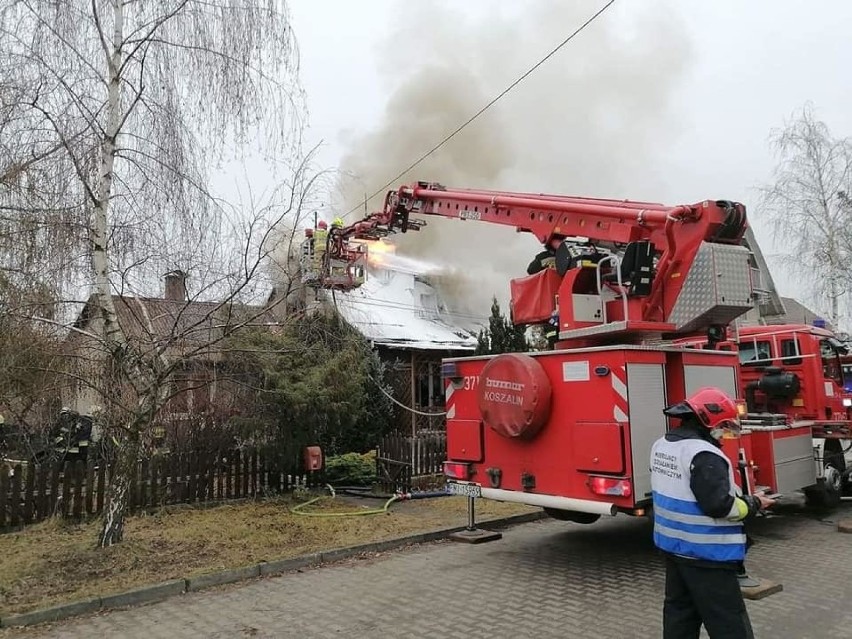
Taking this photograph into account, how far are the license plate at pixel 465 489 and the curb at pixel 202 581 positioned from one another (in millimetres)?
877

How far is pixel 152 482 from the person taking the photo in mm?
8695

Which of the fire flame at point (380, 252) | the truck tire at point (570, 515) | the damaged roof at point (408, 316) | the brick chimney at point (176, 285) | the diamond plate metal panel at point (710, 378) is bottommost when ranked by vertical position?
the truck tire at point (570, 515)

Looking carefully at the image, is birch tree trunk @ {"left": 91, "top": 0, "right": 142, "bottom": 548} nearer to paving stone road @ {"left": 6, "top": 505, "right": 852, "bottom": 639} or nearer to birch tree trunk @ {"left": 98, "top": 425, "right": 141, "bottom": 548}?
birch tree trunk @ {"left": 98, "top": 425, "right": 141, "bottom": 548}

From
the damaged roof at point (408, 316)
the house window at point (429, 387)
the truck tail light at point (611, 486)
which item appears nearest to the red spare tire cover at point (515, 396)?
the truck tail light at point (611, 486)

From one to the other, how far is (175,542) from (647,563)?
16.4ft

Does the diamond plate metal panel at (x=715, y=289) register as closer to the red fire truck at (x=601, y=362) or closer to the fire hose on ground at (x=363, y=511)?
the red fire truck at (x=601, y=362)

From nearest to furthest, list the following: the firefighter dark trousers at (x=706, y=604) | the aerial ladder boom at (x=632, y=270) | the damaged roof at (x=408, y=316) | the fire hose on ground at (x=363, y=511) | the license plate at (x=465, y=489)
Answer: the firefighter dark trousers at (x=706, y=604) < the aerial ladder boom at (x=632, y=270) < the license plate at (x=465, y=489) < the fire hose on ground at (x=363, y=511) < the damaged roof at (x=408, y=316)

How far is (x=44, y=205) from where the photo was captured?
6.09 m

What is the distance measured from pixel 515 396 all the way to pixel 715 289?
7.41 feet

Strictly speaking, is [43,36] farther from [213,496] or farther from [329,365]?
[213,496]

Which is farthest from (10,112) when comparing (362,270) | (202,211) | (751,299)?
(362,270)

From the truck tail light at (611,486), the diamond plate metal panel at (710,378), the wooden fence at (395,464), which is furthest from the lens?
the wooden fence at (395,464)

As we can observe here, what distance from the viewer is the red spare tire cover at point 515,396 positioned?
6.07 meters

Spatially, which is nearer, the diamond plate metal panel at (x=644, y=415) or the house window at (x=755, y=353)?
the diamond plate metal panel at (x=644, y=415)
